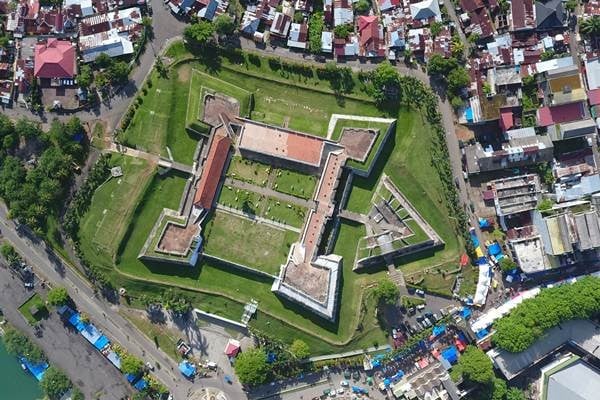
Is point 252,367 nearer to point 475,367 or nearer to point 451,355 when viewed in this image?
point 451,355

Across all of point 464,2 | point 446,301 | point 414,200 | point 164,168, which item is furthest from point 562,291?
point 164,168

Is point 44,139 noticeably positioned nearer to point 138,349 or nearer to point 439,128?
point 138,349

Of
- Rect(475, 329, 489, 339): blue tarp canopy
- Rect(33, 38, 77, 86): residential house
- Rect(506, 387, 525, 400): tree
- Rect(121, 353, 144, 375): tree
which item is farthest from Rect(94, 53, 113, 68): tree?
Rect(506, 387, 525, 400): tree

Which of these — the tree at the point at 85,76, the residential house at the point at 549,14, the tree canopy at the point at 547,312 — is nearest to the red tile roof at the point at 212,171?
the tree at the point at 85,76

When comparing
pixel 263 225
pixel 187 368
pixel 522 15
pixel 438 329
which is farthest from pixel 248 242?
pixel 522 15

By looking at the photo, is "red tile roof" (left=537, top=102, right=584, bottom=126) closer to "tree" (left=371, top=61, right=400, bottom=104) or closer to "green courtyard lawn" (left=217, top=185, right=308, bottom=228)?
Result: "tree" (left=371, top=61, right=400, bottom=104)
